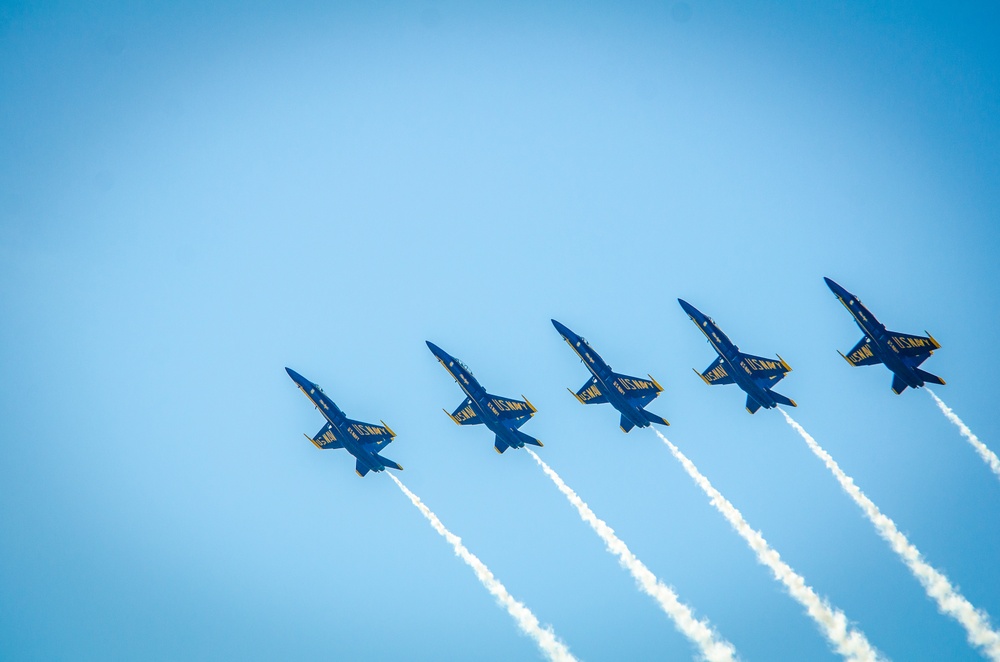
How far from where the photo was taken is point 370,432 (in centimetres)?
9050

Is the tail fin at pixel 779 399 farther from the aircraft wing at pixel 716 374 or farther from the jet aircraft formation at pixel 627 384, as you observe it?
the aircraft wing at pixel 716 374

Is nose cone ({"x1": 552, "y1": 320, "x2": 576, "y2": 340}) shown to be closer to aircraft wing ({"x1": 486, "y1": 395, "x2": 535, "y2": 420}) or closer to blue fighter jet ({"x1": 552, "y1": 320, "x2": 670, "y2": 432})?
blue fighter jet ({"x1": 552, "y1": 320, "x2": 670, "y2": 432})

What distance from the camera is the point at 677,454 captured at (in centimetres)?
9519

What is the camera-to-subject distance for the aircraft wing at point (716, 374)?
292 ft

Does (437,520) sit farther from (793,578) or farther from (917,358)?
(917,358)

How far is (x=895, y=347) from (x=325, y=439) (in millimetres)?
64183

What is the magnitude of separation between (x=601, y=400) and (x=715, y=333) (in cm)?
1465

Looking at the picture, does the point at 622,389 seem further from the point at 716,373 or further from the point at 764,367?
the point at 764,367

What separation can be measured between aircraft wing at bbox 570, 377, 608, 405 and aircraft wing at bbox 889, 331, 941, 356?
31.2 metres

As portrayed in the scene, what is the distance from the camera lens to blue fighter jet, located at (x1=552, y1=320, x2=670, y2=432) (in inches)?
3410

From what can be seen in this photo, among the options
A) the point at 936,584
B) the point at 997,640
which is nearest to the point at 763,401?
the point at 936,584

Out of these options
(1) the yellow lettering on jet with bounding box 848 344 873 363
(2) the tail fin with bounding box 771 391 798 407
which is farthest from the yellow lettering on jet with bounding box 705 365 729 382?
(1) the yellow lettering on jet with bounding box 848 344 873 363

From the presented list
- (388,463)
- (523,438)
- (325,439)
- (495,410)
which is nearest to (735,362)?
(523,438)

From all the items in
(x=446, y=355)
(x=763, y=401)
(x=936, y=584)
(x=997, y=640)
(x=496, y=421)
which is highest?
(x=446, y=355)
